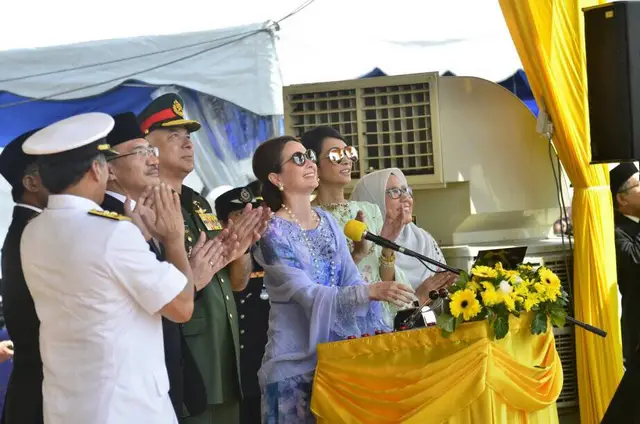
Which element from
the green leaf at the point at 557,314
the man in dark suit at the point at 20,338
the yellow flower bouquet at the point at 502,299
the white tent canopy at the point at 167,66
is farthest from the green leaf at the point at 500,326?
the white tent canopy at the point at 167,66

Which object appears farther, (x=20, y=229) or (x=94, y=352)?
(x=20, y=229)

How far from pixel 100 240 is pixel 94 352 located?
33 cm

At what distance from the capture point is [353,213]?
4.72 metres

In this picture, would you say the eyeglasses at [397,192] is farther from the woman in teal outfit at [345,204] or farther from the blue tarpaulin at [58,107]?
the blue tarpaulin at [58,107]

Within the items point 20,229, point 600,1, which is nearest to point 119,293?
point 20,229

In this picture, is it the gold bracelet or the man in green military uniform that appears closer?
the man in green military uniform

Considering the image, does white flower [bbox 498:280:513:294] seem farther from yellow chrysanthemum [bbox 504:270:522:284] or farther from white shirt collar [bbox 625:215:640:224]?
white shirt collar [bbox 625:215:640:224]

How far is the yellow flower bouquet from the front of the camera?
377 centimetres

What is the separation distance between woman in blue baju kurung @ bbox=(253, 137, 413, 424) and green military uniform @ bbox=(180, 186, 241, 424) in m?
0.20

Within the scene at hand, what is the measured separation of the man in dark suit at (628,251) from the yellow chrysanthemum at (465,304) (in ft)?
8.57

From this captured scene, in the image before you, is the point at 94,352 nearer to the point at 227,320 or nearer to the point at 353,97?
the point at 227,320

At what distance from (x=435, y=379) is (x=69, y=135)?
5.62 feet

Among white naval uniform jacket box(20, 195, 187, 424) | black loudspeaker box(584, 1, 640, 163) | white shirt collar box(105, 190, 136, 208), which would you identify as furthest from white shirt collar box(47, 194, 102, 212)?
black loudspeaker box(584, 1, 640, 163)

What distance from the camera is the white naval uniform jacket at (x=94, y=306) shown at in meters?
2.79
